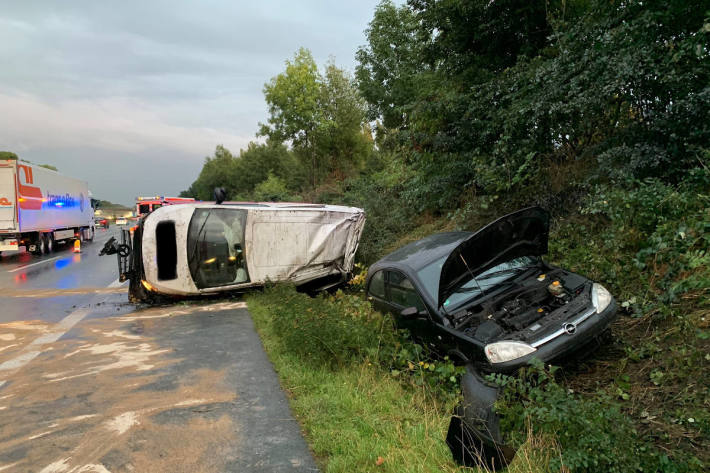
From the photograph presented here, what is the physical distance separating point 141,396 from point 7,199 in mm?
17407

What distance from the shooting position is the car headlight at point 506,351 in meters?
4.07

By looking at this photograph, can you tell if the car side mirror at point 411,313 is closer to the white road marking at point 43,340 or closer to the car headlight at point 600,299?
the car headlight at point 600,299

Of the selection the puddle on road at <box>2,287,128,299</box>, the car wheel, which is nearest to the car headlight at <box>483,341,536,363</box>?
the car wheel

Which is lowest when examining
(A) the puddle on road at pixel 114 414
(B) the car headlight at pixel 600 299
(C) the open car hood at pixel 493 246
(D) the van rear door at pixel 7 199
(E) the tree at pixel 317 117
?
(A) the puddle on road at pixel 114 414

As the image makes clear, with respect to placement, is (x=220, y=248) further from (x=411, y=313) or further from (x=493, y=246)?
(x=493, y=246)

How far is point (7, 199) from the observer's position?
1764cm

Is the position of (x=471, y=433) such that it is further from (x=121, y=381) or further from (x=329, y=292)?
(x=329, y=292)

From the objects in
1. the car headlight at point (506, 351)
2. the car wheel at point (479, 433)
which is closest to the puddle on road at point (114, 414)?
the car wheel at point (479, 433)

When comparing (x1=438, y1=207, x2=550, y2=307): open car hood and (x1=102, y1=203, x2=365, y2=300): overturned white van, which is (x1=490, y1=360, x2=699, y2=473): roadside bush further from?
(x1=102, y1=203, x2=365, y2=300): overturned white van

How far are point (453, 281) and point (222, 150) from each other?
→ 9597cm

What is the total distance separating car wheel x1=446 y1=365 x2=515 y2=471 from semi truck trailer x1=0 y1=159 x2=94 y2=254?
1958cm

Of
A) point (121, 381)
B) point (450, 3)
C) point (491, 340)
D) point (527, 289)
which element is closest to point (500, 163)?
point (450, 3)

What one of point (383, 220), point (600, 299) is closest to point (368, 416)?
point (600, 299)

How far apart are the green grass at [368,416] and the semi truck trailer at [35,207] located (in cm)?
1670
